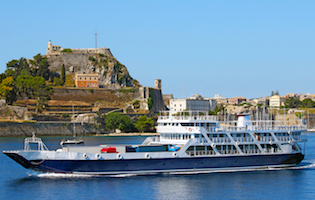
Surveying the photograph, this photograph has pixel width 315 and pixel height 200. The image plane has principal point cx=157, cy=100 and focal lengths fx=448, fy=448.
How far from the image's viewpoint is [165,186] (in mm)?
31641

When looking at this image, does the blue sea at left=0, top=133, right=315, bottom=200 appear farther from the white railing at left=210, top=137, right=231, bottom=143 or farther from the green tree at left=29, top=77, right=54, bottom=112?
the green tree at left=29, top=77, right=54, bottom=112

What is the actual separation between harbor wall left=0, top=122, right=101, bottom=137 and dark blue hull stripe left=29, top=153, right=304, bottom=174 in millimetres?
62770

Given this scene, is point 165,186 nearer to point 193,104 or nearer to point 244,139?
point 244,139

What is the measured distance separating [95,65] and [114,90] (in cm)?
1007

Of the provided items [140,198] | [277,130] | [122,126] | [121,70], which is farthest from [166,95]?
[140,198]

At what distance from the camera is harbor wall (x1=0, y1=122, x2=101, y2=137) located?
93000 millimetres

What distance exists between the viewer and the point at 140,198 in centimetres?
2875

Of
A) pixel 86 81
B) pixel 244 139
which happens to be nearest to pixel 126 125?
pixel 86 81

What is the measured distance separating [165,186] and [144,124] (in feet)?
244

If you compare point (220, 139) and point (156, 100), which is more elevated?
point (156, 100)

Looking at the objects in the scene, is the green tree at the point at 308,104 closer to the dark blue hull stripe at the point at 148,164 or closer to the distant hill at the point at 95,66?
the distant hill at the point at 95,66

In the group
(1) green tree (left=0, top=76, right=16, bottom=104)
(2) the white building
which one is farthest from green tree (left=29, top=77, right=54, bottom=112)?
(2) the white building

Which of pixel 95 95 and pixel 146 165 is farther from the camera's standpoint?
pixel 95 95

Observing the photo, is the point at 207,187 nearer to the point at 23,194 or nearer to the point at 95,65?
the point at 23,194
